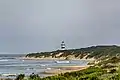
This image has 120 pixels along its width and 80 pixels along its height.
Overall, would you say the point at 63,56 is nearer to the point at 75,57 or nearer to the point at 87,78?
the point at 75,57

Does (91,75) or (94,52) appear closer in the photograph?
(91,75)

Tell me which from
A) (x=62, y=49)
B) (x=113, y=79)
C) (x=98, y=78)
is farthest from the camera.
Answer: (x=62, y=49)

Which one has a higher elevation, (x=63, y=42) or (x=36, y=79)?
(x=63, y=42)

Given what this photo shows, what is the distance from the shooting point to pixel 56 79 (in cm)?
2516

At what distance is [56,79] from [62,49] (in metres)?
149

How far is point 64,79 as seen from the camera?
25.0 metres

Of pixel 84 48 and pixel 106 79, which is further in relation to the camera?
pixel 84 48

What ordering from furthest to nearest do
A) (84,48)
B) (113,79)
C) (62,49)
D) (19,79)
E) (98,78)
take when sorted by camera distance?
(84,48) → (62,49) → (19,79) → (98,78) → (113,79)

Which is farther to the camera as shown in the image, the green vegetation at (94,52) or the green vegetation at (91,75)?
the green vegetation at (94,52)

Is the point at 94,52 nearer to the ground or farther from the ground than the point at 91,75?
farther from the ground

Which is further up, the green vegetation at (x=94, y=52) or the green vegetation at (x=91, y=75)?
the green vegetation at (x=94, y=52)

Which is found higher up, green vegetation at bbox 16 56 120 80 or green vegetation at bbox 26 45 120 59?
green vegetation at bbox 26 45 120 59

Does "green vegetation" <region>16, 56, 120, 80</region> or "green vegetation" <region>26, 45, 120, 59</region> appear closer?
"green vegetation" <region>16, 56, 120, 80</region>

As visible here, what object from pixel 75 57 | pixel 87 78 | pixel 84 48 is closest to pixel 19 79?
pixel 87 78
